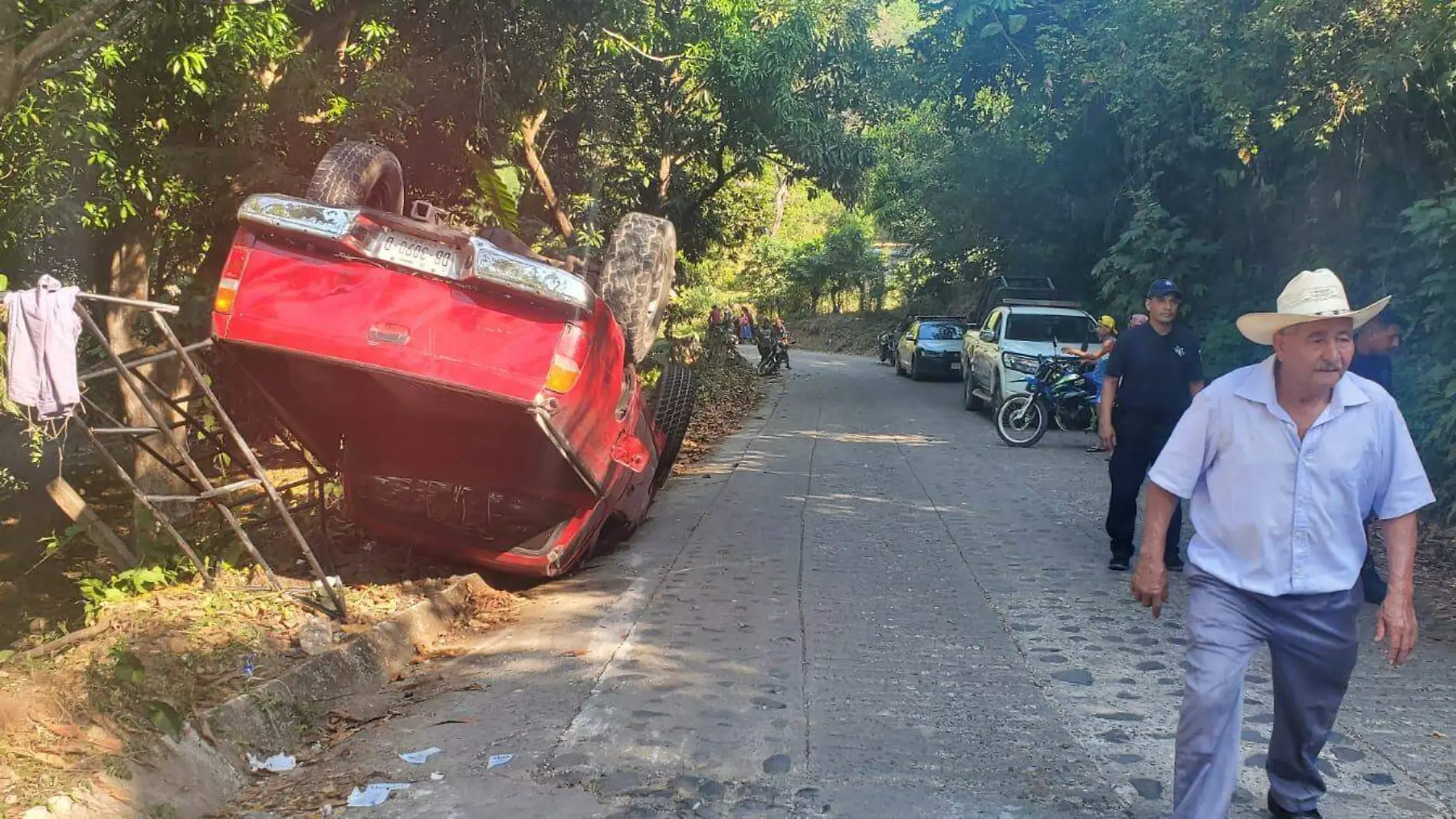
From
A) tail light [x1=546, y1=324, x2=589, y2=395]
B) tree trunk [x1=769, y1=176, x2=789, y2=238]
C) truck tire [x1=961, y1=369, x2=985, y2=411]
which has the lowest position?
truck tire [x1=961, y1=369, x2=985, y2=411]

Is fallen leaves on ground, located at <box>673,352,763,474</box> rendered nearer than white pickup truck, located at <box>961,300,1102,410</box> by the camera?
Yes

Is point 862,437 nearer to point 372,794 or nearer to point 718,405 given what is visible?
point 718,405

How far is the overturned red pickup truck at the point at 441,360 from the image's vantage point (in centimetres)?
556

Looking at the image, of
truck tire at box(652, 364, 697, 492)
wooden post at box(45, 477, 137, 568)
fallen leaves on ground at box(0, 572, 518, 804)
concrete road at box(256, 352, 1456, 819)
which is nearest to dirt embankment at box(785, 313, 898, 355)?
truck tire at box(652, 364, 697, 492)

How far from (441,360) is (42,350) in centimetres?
180

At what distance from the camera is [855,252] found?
4862 centimetres

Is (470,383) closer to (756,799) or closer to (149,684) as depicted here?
(149,684)

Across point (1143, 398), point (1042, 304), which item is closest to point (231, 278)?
point (1143, 398)

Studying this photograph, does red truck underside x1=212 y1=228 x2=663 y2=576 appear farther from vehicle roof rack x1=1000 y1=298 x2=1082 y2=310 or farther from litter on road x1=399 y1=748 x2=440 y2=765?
vehicle roof rack x1=1000 y1=298 x2=1082 y2=310

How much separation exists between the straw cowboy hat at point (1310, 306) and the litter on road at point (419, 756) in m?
3.40

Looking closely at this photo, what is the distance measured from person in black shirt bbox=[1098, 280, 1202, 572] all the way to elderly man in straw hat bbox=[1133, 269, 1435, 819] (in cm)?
378

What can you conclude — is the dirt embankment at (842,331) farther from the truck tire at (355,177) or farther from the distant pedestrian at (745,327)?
the truck tire at (355,177)

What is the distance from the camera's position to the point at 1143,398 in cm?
715

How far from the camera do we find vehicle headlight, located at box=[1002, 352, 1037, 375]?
1595cm
